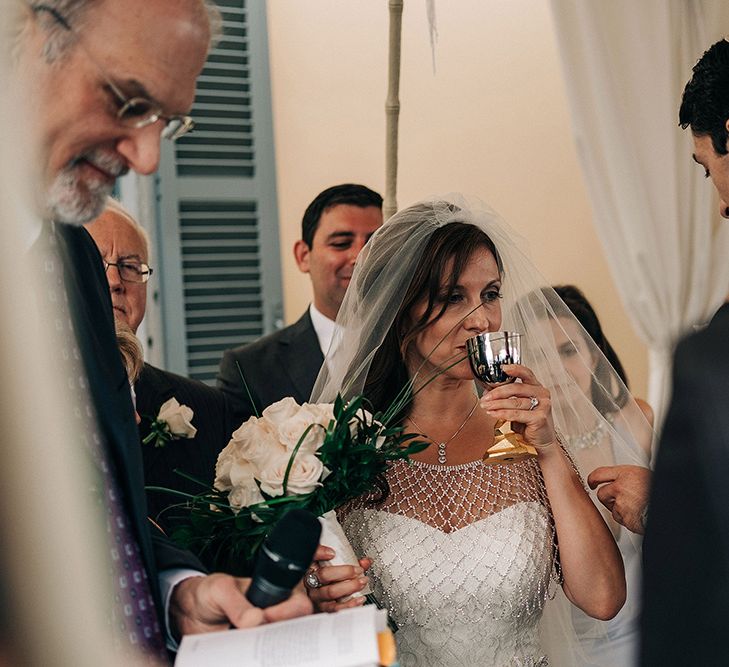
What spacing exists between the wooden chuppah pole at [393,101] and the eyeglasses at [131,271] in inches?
38.3

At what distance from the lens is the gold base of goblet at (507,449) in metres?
2.21

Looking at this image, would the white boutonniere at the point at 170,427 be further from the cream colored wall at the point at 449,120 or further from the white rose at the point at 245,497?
the cream colored wall at the point at 449,120

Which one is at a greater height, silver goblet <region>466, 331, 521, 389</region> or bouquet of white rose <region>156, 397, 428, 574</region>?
silver goblet <region>466, 331, 521, 389</region>

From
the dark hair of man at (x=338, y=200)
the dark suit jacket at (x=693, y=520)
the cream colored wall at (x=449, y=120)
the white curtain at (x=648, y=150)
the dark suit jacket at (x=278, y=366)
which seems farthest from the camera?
the cream colored wall at (x=449, y=120)

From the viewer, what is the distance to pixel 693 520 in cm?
89

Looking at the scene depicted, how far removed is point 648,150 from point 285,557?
3.16m

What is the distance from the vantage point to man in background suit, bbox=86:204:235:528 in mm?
2633

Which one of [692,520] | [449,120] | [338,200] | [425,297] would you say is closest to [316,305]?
[338,200]

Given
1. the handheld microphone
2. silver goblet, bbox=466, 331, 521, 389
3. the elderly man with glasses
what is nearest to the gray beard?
the elderly man with glasses

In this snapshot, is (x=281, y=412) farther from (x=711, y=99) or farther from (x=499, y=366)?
(x=711, y=99)

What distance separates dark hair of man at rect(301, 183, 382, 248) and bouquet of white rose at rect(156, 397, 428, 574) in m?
1.89

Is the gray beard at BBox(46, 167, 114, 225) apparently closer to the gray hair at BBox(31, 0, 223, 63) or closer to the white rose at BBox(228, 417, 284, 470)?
Answer: the gray hair at BBox(31, 0, 223, 63)

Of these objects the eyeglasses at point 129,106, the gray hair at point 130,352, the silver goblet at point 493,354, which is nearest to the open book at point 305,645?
the eyeglasses at point 129,106

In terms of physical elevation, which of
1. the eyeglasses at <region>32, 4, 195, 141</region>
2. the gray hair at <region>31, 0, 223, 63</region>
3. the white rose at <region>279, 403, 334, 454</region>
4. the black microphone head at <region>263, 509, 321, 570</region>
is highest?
the gray hair at <region>31, 0, 223, 63</region>
